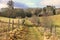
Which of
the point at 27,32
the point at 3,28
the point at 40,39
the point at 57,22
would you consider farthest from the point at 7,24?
the point at 57,22

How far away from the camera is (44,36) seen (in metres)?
7.25

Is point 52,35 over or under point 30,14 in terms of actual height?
under

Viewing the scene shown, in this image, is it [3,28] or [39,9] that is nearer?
[3,28]

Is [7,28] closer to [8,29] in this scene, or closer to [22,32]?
[8,29]

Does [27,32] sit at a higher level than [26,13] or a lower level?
lower

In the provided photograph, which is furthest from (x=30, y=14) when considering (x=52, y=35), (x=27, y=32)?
(x=52, y=35)

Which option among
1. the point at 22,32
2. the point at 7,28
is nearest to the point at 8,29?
the point at 7,28

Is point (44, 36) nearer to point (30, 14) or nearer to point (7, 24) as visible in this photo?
point (30, 14)

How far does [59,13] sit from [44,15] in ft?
2.04

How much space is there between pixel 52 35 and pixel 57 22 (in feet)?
2.07

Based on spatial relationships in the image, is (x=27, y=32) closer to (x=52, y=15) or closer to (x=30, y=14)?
(x=30, y=14)

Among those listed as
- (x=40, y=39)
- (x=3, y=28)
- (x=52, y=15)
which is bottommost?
(x=40, y=39)

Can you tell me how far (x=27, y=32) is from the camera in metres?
7.31

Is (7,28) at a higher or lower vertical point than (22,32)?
higher
